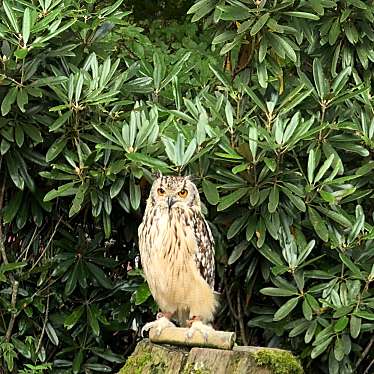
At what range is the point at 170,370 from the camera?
12.6 ft

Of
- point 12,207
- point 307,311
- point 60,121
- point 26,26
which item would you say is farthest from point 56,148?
point 307,311

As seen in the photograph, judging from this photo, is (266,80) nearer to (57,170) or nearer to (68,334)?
(57,170)

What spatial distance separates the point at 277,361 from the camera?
3.91 metres

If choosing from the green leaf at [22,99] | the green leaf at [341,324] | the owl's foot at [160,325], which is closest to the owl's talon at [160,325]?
the owl's foot at [160,325]

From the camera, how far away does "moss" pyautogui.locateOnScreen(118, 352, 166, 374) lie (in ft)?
12.8

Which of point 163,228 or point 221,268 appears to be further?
point 221,268

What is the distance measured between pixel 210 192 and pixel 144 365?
1.21 m

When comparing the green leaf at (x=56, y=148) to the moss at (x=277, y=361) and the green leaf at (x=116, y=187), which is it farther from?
the moss at (x=277, y=361)

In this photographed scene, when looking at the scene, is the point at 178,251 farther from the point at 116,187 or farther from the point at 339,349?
the point at 339,349

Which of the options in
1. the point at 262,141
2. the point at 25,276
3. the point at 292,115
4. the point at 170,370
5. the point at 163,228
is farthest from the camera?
the point at 25,276

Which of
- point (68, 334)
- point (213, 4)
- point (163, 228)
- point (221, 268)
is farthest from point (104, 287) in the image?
point (213, 4)

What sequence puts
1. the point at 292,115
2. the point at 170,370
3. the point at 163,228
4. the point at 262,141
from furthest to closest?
the point at 292,115 < the point at 262,141 < the point at 163,228 < the point at 170,370

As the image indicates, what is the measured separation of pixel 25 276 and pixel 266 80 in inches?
71.4

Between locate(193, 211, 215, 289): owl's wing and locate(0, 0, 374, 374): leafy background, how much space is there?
305mm
